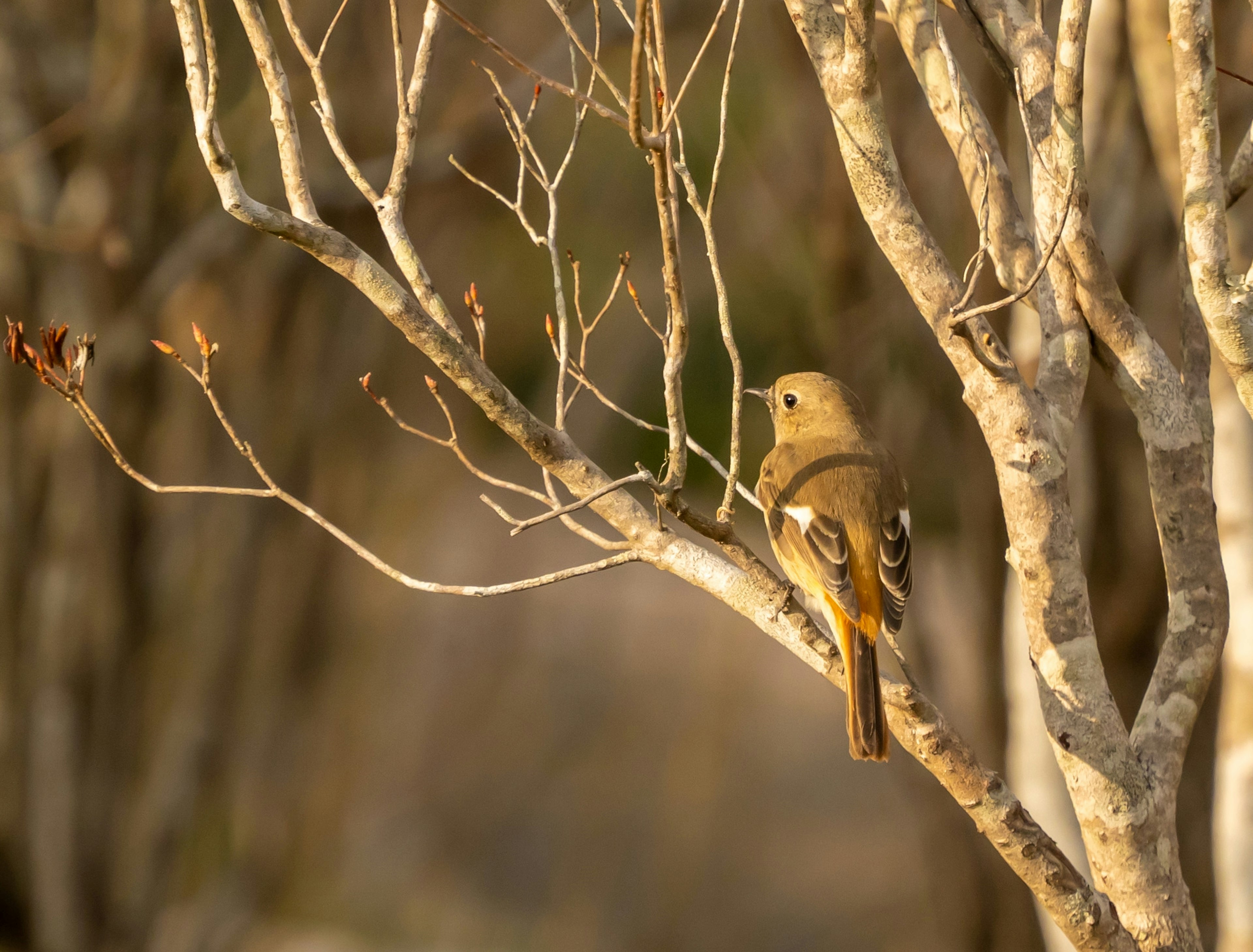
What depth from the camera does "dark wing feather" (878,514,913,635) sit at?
11.6 feet

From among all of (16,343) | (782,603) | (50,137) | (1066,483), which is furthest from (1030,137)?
(50,137)

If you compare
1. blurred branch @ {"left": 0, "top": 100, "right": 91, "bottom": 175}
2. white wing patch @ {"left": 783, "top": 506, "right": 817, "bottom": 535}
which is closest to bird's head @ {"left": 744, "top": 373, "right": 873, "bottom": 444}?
white wing patch @ {"left": 783, "top": 506, "right": 817, "bottom": 535}

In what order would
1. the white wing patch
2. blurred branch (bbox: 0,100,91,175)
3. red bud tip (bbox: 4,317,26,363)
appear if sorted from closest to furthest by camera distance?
red bud tip (bbox: 4,317,26,363)
the white wing patch
blurred branch (bbox: 0,100,91,175)

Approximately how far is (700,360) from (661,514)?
5.01 meters

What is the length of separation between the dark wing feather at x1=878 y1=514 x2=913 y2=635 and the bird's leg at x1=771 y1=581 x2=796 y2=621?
3.64 feet

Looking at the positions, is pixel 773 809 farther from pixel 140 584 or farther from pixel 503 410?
pixel 503 410

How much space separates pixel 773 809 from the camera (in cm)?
1199

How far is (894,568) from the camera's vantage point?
360cm

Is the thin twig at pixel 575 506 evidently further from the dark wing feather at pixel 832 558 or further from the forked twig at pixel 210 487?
the dark wing feather at pixel 832 558

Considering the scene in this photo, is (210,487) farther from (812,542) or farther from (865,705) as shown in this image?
(812,542)

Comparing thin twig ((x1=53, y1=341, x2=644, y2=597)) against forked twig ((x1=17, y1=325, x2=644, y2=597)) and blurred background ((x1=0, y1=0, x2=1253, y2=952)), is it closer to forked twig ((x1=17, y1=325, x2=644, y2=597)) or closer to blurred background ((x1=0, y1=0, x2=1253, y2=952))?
forked twig ((x1=17, y1=325, x2=644, y2=597))

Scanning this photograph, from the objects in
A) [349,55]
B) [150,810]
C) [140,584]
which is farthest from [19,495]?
[349,55]

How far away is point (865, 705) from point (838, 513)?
96 centimetres

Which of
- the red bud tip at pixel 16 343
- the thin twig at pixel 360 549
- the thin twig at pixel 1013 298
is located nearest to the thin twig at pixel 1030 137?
the thin twig at pixel 1013 298
